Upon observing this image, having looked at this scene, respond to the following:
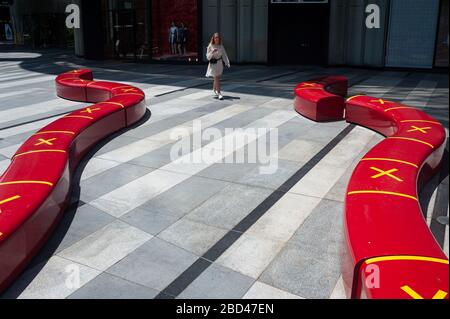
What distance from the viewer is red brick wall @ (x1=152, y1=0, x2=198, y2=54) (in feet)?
81.7

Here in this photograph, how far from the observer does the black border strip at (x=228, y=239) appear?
4.50 metres

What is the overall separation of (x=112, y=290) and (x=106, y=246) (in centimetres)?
98

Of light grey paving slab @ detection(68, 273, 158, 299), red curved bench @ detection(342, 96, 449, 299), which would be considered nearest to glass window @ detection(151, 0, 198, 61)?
red curved bench @ detection(342, 96, 449, 299)

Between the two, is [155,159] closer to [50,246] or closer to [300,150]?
[300,150]

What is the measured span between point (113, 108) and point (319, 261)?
6952 millimetres

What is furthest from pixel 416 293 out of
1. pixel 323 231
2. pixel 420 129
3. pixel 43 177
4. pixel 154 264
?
pixel 420 129

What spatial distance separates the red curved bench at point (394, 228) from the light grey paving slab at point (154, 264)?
1.84 m

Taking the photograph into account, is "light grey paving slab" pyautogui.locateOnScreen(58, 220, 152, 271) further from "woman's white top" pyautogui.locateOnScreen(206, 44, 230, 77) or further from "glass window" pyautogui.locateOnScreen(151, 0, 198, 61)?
"glass window" pyautogui.locateOnScreen(151, 0, 198, 61)

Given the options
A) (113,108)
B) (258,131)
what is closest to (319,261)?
(258,131)

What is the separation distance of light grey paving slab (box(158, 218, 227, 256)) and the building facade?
56.5 ft

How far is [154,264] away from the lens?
16.2 feet

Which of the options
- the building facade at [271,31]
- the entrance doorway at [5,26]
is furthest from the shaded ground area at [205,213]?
the entrance doorway at [5,26]

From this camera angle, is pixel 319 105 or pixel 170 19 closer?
pixel 319 105
